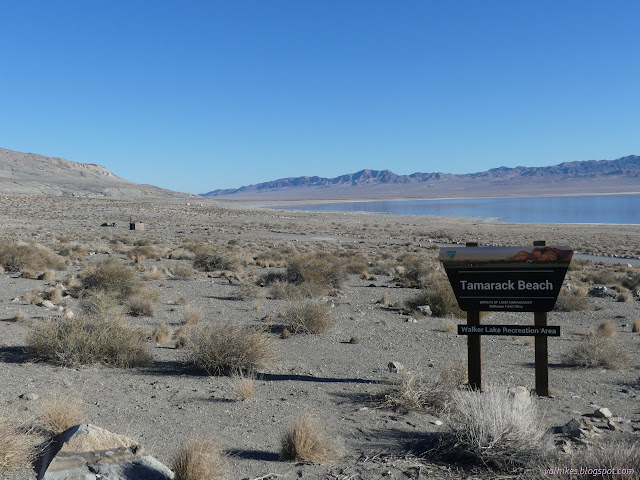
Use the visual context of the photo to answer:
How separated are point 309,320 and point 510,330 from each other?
5.03 meters

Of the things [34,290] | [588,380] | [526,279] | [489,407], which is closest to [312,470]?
[489,407]

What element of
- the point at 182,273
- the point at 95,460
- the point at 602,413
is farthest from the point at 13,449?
the point at 182,273

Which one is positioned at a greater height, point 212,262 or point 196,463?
point 196,463

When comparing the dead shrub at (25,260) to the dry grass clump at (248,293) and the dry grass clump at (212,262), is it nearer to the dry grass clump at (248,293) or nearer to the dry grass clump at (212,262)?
the dry grass clump at (212,262)

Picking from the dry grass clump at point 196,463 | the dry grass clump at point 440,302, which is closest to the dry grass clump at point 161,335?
the dry grass clump at point 196,463

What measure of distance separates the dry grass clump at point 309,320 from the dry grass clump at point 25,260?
11373 millimetres

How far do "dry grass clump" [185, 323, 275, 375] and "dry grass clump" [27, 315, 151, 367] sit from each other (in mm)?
901

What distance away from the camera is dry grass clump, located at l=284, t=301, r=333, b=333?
12047mm

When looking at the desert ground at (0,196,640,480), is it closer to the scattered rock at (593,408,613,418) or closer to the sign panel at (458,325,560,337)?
the scattered rock at (593,408,613,418)

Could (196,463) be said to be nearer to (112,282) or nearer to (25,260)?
(112,282)

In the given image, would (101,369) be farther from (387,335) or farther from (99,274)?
(99,274)

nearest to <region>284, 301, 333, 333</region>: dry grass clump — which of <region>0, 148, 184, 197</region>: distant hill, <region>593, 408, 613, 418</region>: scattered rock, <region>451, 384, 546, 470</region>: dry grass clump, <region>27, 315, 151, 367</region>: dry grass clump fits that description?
<region>27, 315, 151, 367</region>: dry grass clump

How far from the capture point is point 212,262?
23.2 meters

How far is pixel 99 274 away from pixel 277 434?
11143 mm
